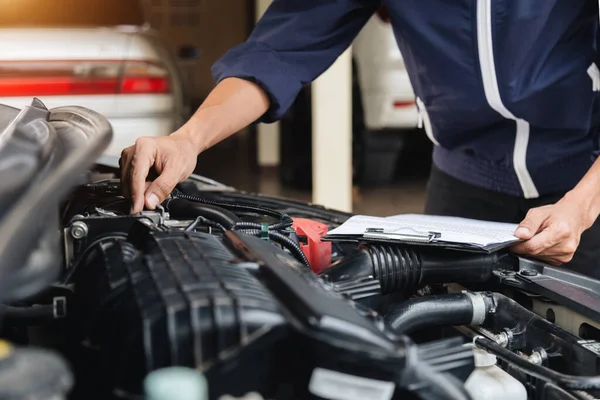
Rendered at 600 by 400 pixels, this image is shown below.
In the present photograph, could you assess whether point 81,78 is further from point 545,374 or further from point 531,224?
point 545,374

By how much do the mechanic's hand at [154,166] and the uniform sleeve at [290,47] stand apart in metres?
0.20

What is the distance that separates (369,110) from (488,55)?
2812 mm

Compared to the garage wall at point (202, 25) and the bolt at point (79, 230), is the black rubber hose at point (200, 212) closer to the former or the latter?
the bolt at point (79, 230)

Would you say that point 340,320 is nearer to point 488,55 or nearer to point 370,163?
point 488,55

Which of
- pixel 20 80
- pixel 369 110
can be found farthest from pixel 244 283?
pixel 369 110

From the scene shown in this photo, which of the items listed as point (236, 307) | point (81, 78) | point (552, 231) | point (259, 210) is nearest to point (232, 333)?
point (236, 307)

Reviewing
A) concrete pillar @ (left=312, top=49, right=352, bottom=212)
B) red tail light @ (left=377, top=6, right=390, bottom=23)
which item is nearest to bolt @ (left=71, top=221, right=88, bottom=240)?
red tail light @ (left=377, top=6, right=390, bottom=23)

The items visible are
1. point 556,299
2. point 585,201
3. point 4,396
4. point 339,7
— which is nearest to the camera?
point 4,396

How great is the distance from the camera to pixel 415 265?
1.01 meters

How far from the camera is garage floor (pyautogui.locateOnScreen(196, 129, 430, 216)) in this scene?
4.35 meters

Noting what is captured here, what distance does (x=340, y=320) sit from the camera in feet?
2.01

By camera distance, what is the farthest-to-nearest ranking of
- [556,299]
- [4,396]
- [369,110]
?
[369,110], [556,299], [4,396]

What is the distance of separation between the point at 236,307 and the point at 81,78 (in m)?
2.52

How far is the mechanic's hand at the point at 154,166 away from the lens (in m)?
1.07
